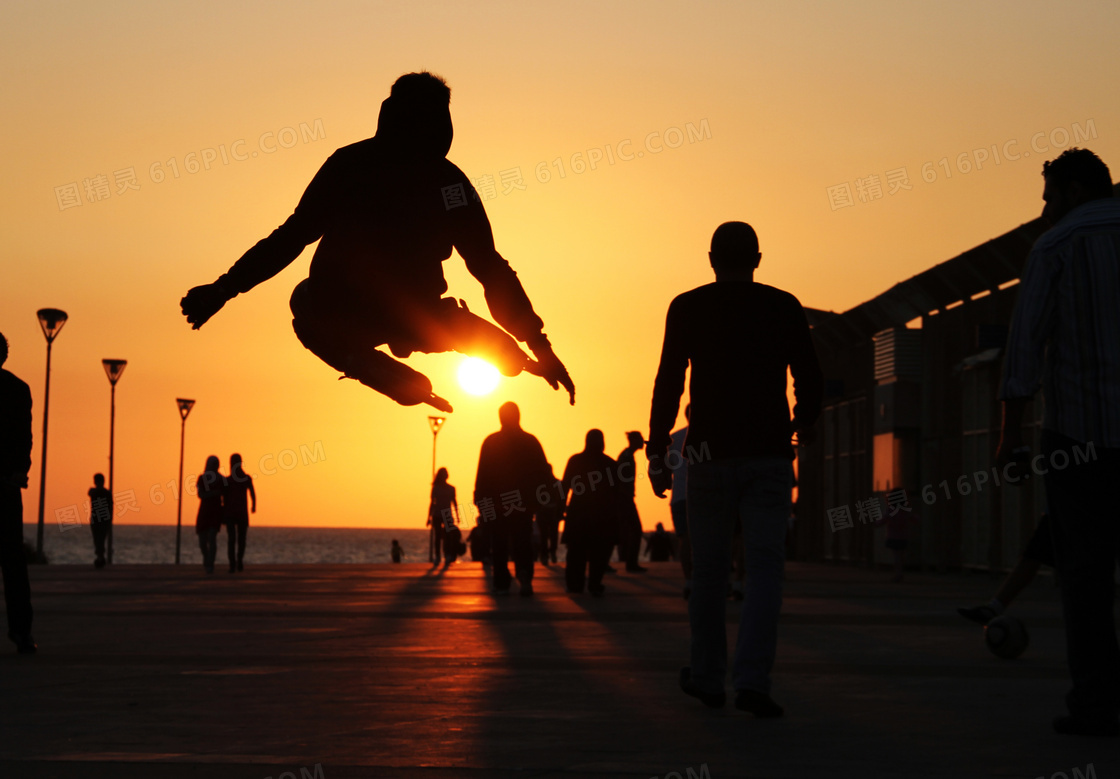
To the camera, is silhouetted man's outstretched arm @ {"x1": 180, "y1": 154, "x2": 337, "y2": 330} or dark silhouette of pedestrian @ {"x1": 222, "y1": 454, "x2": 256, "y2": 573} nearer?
silhouetted man's outstretched arm @ {"x1": 180, "y1": 154, "x2": 337, "y2": 330}

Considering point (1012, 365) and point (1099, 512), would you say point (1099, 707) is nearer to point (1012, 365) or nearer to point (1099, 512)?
point (1099, 512)

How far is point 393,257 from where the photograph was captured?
4.01 meters

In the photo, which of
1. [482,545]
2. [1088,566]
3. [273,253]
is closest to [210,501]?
[482,545]

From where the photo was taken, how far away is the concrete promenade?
5.15 m

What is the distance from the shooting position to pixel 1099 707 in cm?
572

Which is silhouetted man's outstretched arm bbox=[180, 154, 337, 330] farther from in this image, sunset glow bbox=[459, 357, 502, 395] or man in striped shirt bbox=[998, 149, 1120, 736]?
man in striped shirt bbox=[998, 149, 1120, 736]

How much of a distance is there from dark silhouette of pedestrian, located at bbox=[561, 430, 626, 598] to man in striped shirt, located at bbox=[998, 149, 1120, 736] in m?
10.5

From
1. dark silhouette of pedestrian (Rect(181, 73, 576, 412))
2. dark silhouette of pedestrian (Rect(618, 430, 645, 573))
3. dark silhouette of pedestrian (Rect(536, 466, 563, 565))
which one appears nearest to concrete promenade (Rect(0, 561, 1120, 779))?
dark silhouette of pedestrian (Rect(181, 73, 576, 412))

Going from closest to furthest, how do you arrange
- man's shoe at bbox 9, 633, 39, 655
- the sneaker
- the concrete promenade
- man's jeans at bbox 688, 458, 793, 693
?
the concrete promenade < man's jeans at bbox 688, 458, 793, 693 < man's shoe at bbox 9, 633, 39, 655 < the sneaker

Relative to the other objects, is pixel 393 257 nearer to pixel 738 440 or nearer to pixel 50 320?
pixel 738 440

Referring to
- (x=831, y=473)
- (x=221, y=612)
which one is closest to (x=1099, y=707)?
(x=221, y=612)

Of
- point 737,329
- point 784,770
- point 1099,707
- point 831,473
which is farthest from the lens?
point 831,473

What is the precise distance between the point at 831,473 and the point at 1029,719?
28.1 metres

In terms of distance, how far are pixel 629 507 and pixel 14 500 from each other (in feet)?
42.6
